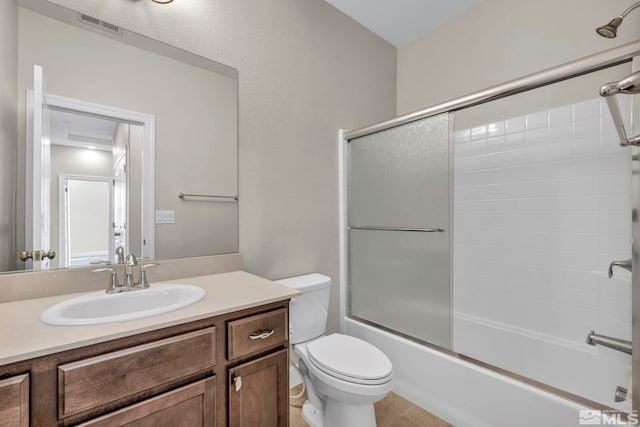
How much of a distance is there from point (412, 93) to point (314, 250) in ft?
5.57

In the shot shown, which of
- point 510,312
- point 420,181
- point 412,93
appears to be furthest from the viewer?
point 412,93

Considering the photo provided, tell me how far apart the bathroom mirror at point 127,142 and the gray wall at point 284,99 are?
9cm

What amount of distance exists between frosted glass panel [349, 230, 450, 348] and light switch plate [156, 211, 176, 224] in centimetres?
126

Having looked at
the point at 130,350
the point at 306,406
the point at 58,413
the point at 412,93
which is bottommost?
the point at 306,406

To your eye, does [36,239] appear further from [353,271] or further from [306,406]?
[353,271]

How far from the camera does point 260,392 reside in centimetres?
109

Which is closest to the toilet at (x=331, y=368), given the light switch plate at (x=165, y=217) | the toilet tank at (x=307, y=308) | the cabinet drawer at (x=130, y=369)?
the toilet tank at (x=307, y=308)

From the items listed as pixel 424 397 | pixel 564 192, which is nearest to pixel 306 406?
pixel 424 397

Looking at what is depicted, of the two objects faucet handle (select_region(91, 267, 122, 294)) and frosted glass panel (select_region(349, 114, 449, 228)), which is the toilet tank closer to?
frosted glass panel (select_region(349, 114, 449, 228))

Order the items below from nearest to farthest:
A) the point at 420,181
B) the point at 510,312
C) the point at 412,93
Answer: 1. the point at 420,181
2. the point at 510,312
3. the point at 412,93

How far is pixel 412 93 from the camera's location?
8.54 feet

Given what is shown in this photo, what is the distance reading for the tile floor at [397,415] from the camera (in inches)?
62.1

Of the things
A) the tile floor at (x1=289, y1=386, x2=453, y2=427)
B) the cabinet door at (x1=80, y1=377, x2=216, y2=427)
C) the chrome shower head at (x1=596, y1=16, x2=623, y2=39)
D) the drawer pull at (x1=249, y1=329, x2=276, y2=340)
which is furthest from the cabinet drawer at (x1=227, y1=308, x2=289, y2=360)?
the chrome shower head at (x1=596, y1=16, x2=623, y2=39)

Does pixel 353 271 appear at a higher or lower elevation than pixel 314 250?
lower
